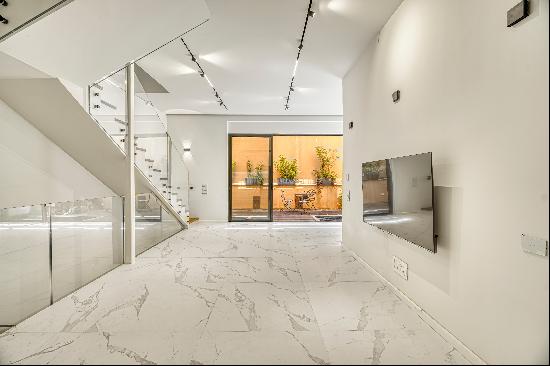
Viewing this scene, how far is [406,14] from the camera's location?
3715 millimetres

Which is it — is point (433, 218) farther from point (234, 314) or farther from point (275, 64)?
point (275, 64)

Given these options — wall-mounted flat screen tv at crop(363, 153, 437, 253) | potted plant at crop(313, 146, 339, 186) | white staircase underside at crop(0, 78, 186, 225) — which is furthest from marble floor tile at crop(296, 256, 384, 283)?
potted plant at crop(313, 146, 339, 186)

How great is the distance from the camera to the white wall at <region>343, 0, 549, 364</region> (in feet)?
6.26

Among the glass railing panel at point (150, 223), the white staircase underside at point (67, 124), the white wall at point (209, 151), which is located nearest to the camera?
the white staircase underside at point (67, 124)

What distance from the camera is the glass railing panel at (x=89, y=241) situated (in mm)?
4418

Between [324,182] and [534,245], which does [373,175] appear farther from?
[324,182]

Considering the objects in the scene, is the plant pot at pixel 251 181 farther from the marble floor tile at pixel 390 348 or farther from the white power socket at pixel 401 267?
the marble floor tile at pixel 390 348

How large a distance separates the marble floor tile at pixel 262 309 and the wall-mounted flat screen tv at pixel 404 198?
1.28 m

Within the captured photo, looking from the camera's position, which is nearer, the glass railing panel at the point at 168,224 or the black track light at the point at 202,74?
the black track light at the point at 202,74

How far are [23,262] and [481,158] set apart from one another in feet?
17.4

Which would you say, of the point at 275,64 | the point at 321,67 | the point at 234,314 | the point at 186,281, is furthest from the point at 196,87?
the point at 234,314

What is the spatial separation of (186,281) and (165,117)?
7263 millimetres

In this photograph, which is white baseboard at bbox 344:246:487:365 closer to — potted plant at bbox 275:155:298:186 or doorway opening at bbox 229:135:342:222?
doorway opening at bbox 229:135:342:222

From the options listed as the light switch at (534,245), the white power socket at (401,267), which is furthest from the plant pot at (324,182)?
the light switch at (534,245)
